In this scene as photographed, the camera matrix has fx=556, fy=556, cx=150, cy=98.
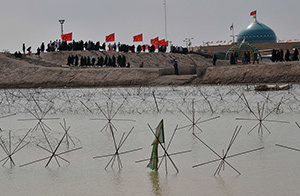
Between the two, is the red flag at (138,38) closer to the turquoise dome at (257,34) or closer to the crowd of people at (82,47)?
the crowd of people at (82,47)

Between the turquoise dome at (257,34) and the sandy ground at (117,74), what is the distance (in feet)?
102

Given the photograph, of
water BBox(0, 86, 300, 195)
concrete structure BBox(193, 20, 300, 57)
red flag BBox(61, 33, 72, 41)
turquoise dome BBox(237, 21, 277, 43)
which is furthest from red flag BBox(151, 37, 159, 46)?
water BBox(0, 86, 300, 195)

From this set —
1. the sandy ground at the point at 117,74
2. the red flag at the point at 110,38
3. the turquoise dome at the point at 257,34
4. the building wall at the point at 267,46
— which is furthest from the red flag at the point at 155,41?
the turquoise dome at the point at 257,34

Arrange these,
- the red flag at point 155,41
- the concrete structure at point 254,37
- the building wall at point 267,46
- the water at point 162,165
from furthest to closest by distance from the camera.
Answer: the concrete structure at point 254,37 → the building wall at point 267,46 → the red flag at point 155,41 → the water at point 162,165

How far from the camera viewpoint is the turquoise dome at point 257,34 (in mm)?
72312

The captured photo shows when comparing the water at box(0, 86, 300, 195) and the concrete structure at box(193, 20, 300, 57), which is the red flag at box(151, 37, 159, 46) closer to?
the concrete structure at box(193, 20, 300, 57)

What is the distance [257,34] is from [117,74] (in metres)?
41.3

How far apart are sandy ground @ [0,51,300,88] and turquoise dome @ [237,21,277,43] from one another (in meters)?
30.9

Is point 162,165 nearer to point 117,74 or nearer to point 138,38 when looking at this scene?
point 117,74

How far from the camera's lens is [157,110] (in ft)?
53.3

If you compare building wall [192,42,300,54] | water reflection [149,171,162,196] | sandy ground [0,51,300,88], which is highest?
building wall [192,42,300,54]

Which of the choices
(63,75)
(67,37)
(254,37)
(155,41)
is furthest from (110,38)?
(254,37)

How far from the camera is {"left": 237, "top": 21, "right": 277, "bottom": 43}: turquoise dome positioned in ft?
237

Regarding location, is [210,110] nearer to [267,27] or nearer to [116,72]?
[116,72]
